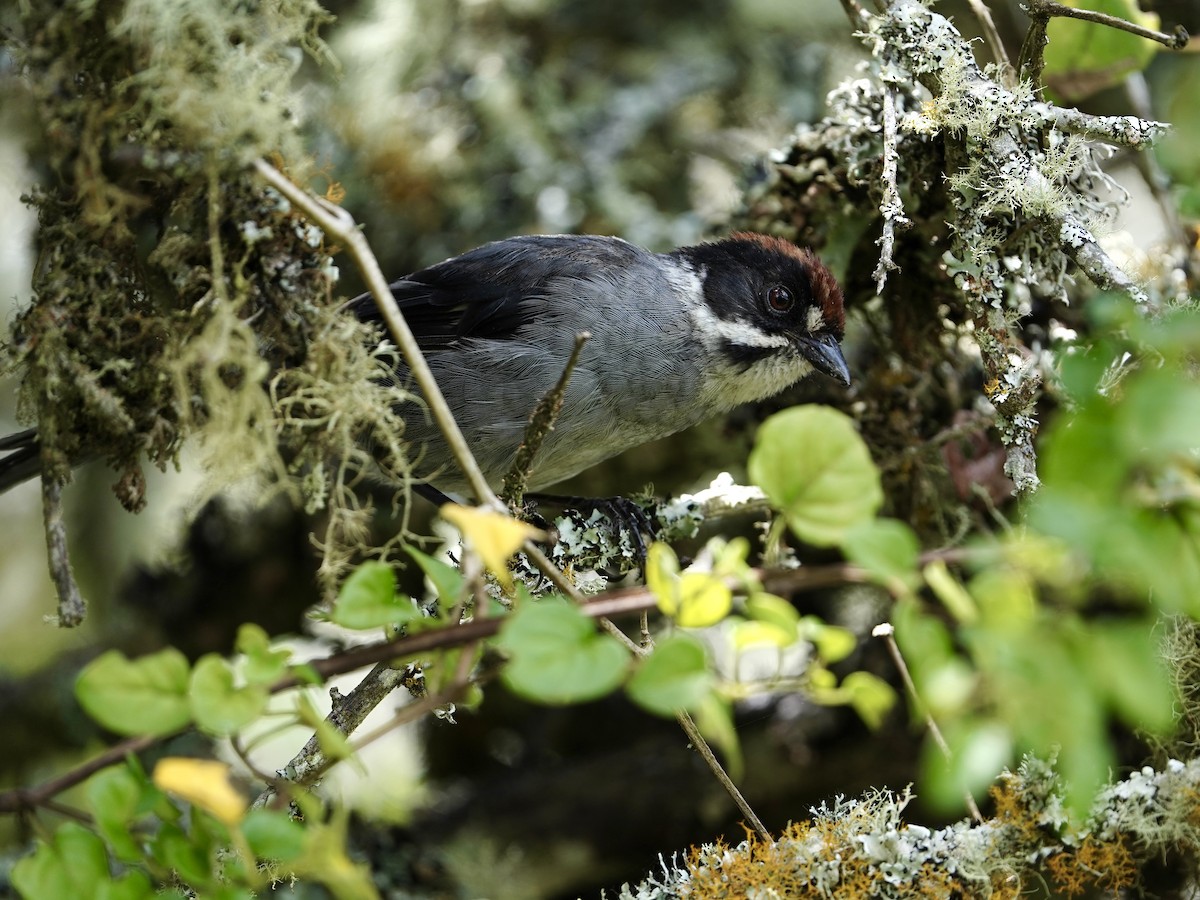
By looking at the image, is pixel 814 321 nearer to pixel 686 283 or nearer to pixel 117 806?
pixel 686 283

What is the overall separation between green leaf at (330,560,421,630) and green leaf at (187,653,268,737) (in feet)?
0.45

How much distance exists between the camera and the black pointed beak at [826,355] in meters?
3.24

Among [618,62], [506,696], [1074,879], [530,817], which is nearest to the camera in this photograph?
[1074,879]

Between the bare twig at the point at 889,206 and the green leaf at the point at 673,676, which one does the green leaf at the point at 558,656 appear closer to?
the green leaf at the point at 673,676

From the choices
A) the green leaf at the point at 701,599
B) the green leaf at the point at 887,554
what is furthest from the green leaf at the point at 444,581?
the green leaf at the point at 887,554

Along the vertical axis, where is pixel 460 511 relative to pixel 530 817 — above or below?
above

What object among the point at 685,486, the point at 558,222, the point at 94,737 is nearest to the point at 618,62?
the point at 558,222

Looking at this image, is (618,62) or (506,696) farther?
(618,62)

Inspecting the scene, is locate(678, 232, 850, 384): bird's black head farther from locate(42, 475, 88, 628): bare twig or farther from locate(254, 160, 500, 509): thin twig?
locate(42, 475, 88, 628): bare twig

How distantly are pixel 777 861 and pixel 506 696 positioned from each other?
260 cm

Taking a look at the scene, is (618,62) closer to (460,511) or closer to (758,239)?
(758,239)

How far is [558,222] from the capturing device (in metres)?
4.61

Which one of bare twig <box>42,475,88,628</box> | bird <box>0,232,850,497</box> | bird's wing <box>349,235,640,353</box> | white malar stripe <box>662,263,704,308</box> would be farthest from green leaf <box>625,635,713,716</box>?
white malar stripe <box>662,263,704,308</box>

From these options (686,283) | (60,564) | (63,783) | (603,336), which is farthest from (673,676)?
(686,283)
